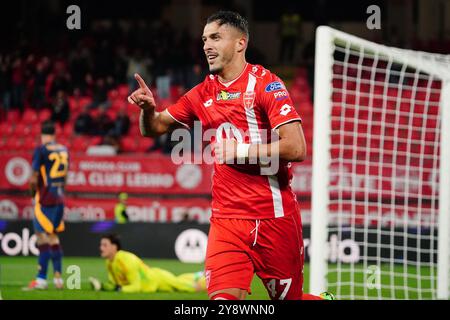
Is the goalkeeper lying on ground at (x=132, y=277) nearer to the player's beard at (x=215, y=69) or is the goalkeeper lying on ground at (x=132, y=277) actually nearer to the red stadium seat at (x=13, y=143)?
the player's beard at (x=215, y=69)

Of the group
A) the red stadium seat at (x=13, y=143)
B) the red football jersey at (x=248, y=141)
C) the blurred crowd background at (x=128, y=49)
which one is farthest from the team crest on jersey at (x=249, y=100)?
the red stadium seat at (x=13, y=143)

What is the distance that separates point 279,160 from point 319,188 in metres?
2.00

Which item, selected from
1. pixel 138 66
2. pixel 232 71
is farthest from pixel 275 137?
pixel 138 66

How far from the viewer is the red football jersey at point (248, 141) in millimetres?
5699

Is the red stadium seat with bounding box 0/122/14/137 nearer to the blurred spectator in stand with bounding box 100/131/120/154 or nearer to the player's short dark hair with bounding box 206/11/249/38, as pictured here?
the blurred spectator in stand with bounding box 100/131/120/154

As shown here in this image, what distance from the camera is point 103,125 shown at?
18219 millimetres

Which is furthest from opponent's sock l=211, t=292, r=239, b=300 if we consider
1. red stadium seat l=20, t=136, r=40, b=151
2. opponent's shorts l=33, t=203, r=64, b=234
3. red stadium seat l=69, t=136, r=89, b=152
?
red stadium seat l=20, t=136, r=40, b=151

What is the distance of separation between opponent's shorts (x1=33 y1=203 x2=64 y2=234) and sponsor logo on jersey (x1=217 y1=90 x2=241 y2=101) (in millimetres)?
5290

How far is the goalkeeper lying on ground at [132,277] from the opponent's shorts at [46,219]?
63cm

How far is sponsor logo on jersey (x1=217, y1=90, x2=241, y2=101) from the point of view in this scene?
5.76m

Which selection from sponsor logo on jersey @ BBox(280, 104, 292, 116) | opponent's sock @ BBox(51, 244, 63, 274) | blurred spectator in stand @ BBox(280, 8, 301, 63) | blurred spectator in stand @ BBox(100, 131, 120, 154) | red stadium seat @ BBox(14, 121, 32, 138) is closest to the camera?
sponsor logo on jersey @ BBox(280, 104, 292, 116)

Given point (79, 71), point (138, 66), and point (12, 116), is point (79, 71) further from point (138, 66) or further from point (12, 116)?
point (12, 116)

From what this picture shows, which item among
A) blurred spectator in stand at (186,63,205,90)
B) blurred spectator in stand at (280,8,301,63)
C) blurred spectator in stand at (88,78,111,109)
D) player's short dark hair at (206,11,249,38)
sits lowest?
player's short dark hair at (206,11,249,38)
